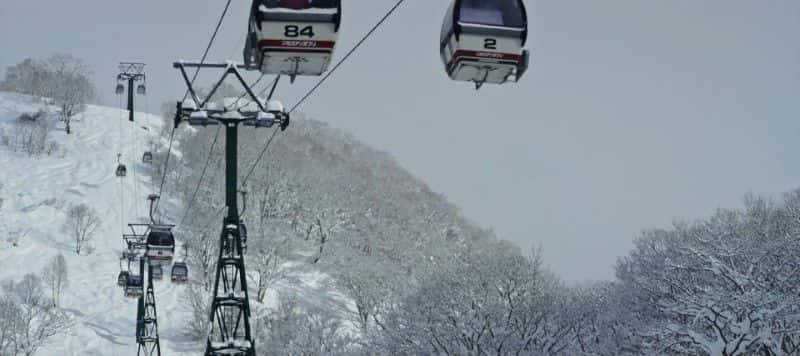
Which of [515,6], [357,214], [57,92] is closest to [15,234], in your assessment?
[57,92]

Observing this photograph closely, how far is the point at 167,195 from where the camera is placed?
10269 cm

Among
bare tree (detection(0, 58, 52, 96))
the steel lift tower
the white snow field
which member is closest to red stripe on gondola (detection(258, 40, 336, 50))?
the steel lift tower

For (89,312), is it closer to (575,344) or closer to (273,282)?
(273,282)

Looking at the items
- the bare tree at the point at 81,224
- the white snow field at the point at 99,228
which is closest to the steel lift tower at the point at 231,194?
the white snow field at the point at 99,228

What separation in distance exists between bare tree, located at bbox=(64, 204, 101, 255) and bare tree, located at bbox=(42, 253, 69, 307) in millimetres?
5816

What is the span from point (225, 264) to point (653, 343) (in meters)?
24.2

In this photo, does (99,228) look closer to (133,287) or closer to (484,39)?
(133,287)

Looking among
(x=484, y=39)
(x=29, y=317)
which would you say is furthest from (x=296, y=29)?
(x=29, y=317)

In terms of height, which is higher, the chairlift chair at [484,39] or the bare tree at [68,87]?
the bare tree at [68,87]

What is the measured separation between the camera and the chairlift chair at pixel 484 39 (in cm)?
1105

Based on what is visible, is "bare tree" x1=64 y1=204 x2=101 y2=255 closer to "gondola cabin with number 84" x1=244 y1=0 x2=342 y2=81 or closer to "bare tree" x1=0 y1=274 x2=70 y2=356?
"bare tree" x1=0 y1=274 x2=70 y2=356

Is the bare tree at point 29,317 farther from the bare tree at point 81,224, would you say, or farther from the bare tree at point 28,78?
the bare tree at point 28,78

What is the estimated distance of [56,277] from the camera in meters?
74.2

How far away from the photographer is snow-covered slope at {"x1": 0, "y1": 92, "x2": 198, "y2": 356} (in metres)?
67.9
